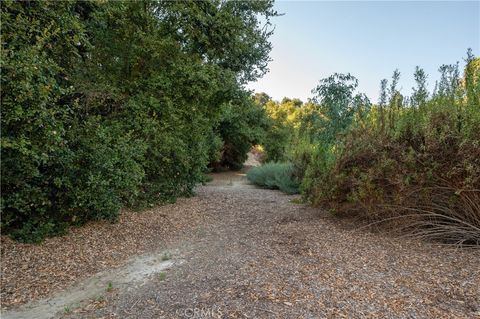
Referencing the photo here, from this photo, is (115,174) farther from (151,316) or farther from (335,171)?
(335,171)

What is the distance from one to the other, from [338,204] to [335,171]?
21.8 inches

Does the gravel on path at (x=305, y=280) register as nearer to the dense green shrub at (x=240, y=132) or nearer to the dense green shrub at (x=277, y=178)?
the dense green shrub at (x=277, y=178)

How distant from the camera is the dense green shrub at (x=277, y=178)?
9.19 metres

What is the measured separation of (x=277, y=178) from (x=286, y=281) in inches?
278

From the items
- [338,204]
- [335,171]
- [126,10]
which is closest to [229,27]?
[126,10]

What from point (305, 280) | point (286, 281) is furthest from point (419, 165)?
point (286, 281)

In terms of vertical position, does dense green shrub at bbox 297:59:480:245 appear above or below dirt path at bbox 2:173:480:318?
above

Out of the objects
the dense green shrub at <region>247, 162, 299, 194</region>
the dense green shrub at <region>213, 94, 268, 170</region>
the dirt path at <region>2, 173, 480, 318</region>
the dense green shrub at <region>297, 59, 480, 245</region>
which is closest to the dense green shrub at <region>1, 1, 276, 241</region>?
the dirt path at <region>2, 173, 480, 318</region>

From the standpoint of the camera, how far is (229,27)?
20.2ft

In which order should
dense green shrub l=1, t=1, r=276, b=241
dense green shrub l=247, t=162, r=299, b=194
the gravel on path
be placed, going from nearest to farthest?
the gravel on path < dense green shrub l=1, t=1, r=276, b=241 < dense green shrub l=247, t=162, r=299, b=194

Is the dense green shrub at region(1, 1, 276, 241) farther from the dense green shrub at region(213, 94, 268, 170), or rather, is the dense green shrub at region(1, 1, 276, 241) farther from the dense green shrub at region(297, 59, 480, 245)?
the dense green shrub at region(213, 94, 268, 170)

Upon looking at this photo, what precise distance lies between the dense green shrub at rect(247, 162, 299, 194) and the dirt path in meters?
4.65

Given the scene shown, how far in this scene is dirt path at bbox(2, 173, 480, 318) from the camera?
7.98ft

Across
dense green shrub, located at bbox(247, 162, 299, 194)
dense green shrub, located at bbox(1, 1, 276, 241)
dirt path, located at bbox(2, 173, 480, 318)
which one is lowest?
dirt path, located at bbox(2, 173, 480, 318)
